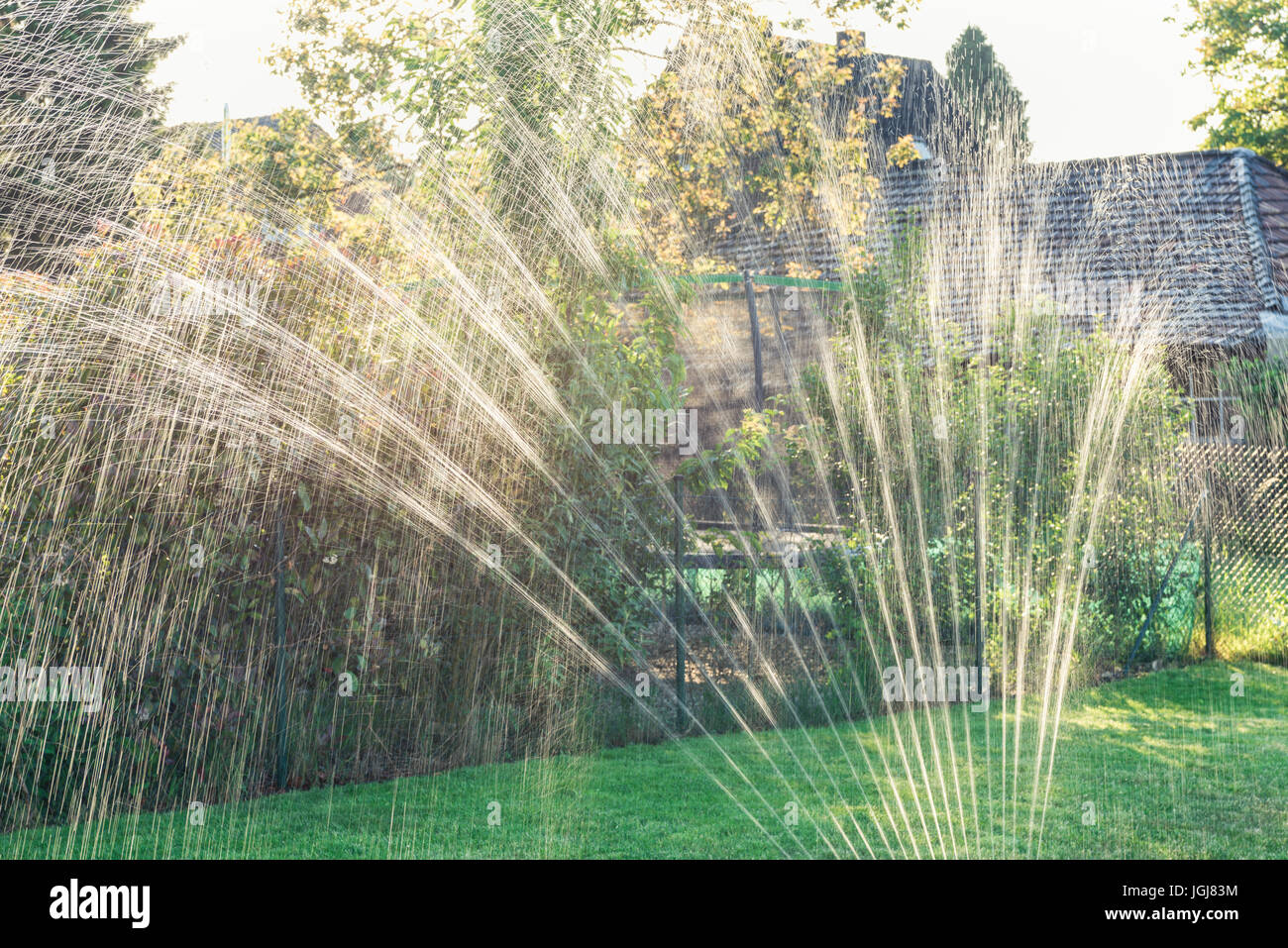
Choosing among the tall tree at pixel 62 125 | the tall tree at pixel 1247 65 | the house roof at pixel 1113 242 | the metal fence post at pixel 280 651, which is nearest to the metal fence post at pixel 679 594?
the metal fence post at pixel 280 651

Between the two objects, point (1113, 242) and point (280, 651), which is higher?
point (1113, 242)

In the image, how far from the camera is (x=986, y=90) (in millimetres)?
42000

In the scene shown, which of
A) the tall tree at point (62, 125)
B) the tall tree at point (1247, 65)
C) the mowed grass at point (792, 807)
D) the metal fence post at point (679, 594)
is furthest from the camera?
the tall tree at point (1247, 65)

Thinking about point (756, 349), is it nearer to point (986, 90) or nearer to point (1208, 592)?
point (1208, 592)

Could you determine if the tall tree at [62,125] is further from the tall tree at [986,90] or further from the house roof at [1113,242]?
the tall tree at [986,90]

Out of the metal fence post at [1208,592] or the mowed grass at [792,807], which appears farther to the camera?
the metal fence post at [1208,592]

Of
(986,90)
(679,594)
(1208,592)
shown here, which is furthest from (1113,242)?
(986,90)

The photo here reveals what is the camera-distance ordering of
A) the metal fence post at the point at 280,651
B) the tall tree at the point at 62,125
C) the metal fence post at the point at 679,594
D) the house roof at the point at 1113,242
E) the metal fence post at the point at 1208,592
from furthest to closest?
the house roof at the point at 1113,242 → the tall tree at the point at 62,125 → the metal fence post at the point at 1208,592 → the metal fence post at the point at 679,594 → the metal fence post at the point at 280,651

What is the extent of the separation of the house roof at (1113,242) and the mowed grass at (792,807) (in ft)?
33.3

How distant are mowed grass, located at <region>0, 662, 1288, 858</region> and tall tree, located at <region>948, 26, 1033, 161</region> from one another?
2630 centimetres

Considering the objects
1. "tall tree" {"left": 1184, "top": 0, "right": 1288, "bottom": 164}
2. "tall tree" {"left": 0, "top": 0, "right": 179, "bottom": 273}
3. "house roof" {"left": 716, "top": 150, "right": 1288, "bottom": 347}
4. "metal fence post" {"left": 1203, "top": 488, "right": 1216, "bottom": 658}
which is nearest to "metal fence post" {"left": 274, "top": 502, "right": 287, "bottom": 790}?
"tall tree" {"left": 0, "top": 0, "right": 179, "bottom": 273}

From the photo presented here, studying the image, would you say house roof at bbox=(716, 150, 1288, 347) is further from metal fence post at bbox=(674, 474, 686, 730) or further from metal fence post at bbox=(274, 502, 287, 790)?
metal fence post at bbox=(274, 502, 287, 790)

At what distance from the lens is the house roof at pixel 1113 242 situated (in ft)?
59.4

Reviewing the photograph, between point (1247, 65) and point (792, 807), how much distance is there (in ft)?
89.7
